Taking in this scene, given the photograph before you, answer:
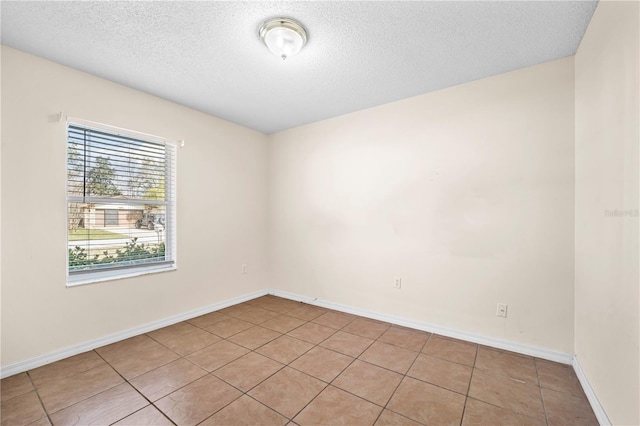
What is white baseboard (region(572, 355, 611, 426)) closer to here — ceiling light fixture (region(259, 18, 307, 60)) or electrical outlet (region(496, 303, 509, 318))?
electrical outlet (region(496, 303, 509, 318))

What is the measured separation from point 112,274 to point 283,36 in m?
2.64

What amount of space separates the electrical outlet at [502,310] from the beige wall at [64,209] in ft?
10.0

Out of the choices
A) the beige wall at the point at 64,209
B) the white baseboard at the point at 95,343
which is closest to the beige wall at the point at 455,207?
the beige wall at the point at 64,209

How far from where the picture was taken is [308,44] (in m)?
2.02

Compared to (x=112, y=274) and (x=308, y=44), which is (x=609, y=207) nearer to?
(x=308, y=44)

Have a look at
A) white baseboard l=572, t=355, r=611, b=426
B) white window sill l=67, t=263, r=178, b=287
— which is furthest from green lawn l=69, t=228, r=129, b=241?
white baseboard l=572, t=355, r=611, b=426

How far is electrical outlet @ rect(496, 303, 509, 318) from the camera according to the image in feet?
7.96

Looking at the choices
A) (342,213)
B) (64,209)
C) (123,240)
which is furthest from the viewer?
(342,213)

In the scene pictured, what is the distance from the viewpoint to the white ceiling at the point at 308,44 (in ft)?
5.51

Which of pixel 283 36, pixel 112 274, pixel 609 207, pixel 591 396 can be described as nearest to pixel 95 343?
pixel 112 274

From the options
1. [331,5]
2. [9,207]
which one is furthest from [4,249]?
[331,5]

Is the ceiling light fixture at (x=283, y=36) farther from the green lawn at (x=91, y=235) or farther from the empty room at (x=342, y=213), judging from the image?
the green lawn at (x=91, y=235)

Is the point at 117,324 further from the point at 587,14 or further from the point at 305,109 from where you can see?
the point at 587,14

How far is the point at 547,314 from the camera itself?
2.25 meters
